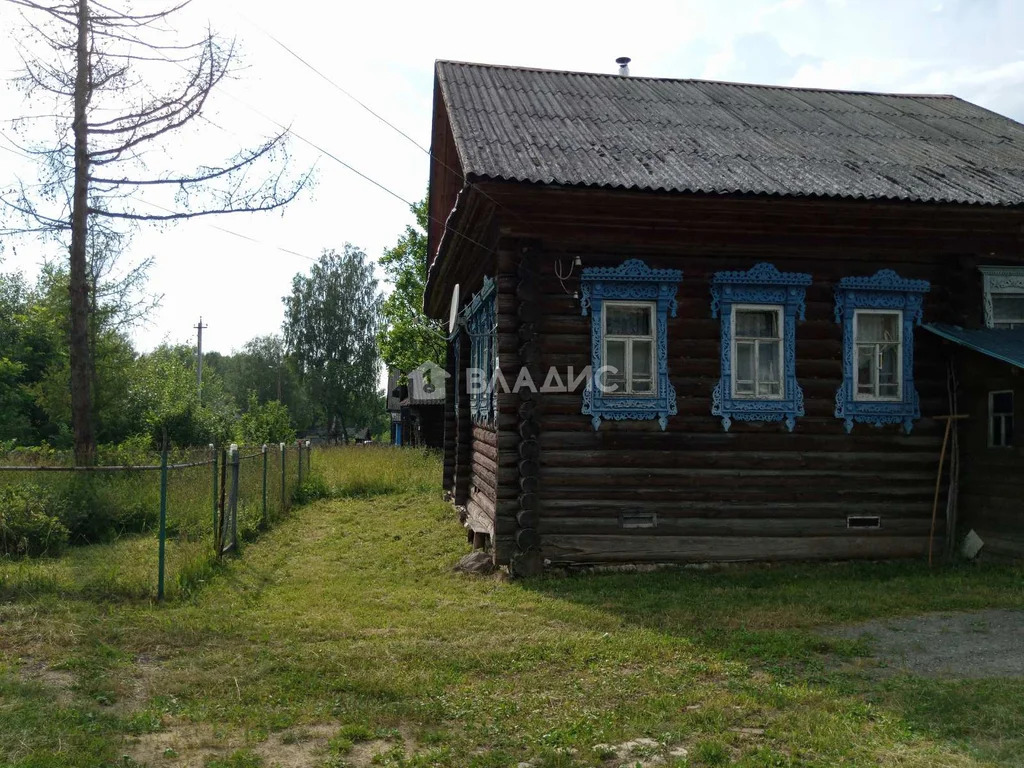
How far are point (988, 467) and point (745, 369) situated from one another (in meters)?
2.94

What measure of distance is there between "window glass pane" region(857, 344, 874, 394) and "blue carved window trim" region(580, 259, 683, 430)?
2316 millimetres

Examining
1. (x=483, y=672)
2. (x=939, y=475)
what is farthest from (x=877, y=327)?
(x=483, y=672)

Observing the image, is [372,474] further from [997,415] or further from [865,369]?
[997,415]

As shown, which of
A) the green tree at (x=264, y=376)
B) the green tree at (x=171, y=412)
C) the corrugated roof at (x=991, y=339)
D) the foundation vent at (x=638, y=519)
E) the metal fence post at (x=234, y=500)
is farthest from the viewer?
the green tree at (x=264, y=376)

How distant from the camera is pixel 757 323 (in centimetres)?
986

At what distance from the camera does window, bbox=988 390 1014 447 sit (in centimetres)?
942

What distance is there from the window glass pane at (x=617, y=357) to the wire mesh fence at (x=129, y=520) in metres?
4.62

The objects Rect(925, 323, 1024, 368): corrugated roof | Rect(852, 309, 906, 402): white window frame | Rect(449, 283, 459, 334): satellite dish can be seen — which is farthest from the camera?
Rect(449, 283, 459, 334): satellite dish

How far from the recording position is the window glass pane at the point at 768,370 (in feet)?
32.0

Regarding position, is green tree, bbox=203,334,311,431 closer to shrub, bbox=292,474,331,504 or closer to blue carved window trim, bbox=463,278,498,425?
shrub, bbox=292,474,331,504

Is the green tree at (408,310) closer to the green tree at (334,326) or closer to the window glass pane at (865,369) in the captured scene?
the green tree at (334,326)

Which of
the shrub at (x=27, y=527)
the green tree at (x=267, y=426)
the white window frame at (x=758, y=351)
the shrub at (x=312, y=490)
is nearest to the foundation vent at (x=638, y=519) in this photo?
the white window frame at (x=758, y=351)

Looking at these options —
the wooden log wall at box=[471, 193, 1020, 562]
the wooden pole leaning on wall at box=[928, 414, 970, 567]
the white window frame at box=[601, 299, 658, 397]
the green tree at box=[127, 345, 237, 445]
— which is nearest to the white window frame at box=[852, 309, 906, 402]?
the wooden log wall at box=[471, 193, 1020, 562]

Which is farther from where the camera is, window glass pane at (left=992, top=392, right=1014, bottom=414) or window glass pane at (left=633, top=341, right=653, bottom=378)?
window glass pane at (left=633, top=341, right=653, bottom=378)
